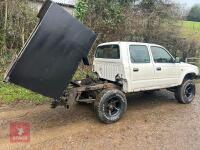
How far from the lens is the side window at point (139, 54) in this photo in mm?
6902

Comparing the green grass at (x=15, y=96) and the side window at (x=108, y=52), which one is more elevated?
the side window at (x=108, y=52)

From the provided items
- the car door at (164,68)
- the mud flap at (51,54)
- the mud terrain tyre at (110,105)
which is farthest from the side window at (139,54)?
the mud flap at (51,54)

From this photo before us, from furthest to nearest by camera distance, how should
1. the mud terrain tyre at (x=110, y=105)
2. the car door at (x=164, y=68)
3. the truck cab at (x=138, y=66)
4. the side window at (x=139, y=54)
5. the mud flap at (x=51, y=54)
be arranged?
1. the car door at (x=164, y=68)
2. the side window at (x=139, y=54)
3. the truck cab at (x=138, y=66)
4. the mud terrain tyre at (x=110, y=105)
5. the mud flap at (x=51, y=54)

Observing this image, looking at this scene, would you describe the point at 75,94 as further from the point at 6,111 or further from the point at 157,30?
the point at 157,30

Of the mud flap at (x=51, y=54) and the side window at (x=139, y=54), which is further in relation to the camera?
the side window at (x=139, y=54)

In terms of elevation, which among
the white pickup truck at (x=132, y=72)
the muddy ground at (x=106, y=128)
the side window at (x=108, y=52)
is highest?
the side window at (x=108, y=52)

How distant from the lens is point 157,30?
47.1ft

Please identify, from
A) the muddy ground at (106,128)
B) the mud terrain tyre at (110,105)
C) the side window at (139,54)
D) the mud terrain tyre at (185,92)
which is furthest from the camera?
the mud terrain tyre at (185,92)

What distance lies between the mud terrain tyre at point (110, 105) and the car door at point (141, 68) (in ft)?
1.91

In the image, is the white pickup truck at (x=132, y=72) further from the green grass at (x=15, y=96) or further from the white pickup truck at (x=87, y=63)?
the green grass at (x=15, y=96)

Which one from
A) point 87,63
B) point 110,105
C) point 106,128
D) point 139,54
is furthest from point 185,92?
point 87,63

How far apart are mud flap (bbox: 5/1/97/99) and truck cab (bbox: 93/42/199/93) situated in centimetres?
162

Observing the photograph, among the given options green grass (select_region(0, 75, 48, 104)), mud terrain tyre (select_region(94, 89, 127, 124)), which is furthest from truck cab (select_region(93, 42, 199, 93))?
green grass (select_region(0, 75, 48, 104))

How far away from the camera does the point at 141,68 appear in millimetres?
6977
